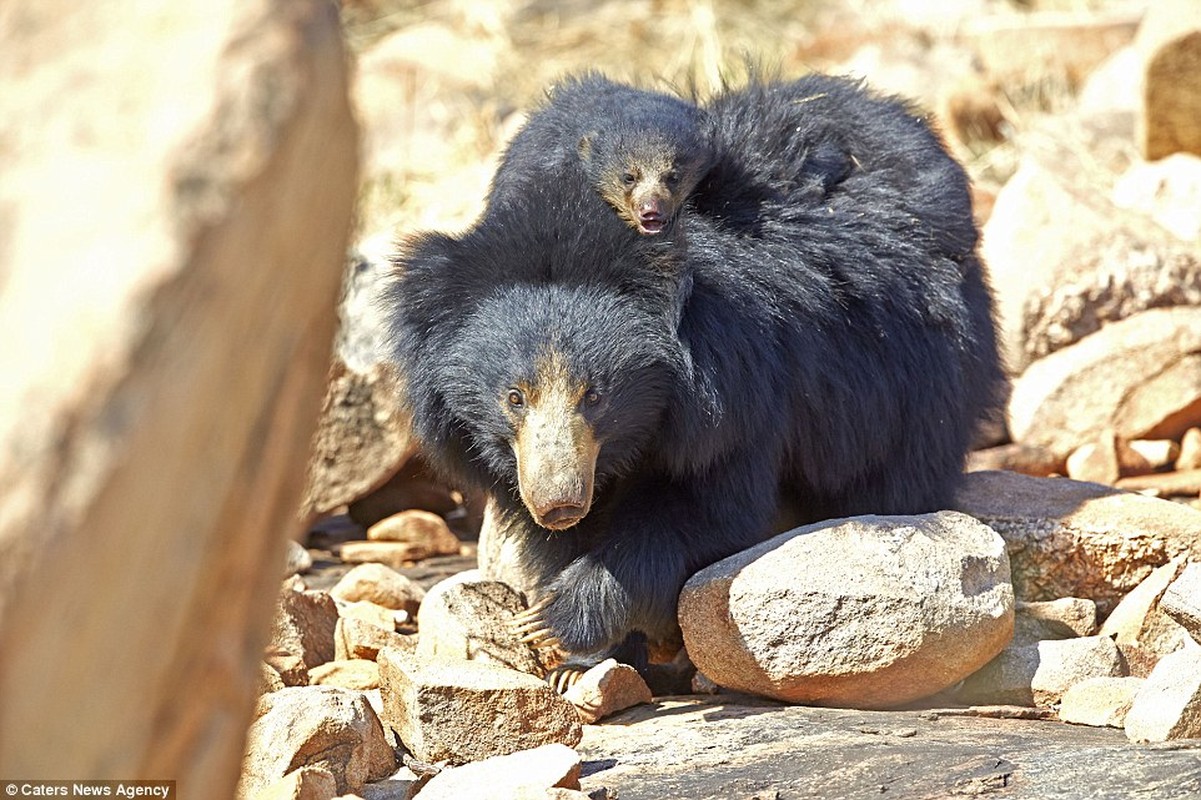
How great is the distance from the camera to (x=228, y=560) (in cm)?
153

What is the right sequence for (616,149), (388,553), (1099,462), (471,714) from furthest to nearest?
(1099,462)
(388,553)
(616,149)
(471,714)

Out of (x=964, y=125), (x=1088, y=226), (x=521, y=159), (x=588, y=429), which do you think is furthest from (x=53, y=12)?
(x=964, y=125)


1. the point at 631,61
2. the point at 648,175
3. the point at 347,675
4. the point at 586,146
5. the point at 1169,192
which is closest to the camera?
the point at 347,675

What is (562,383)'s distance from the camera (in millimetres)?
3797

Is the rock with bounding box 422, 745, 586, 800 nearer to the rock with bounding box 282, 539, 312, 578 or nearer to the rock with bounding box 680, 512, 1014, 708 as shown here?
the rock with bounding box 680, 512, 1014, 708

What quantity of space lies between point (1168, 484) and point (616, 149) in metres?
2.65

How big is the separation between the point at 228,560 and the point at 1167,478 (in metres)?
4.88

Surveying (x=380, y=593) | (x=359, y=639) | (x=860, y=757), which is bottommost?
(x=860, y=757)

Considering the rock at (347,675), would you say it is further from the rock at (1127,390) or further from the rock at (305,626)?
the rock at (1127,390)

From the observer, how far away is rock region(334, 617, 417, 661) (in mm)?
4031

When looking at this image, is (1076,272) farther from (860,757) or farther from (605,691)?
(860,757)

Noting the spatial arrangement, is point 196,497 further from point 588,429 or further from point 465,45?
point 465,45

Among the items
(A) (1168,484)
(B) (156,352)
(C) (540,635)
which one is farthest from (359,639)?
(A) (1168,484)

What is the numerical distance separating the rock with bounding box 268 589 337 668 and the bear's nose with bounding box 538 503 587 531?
0.74m
